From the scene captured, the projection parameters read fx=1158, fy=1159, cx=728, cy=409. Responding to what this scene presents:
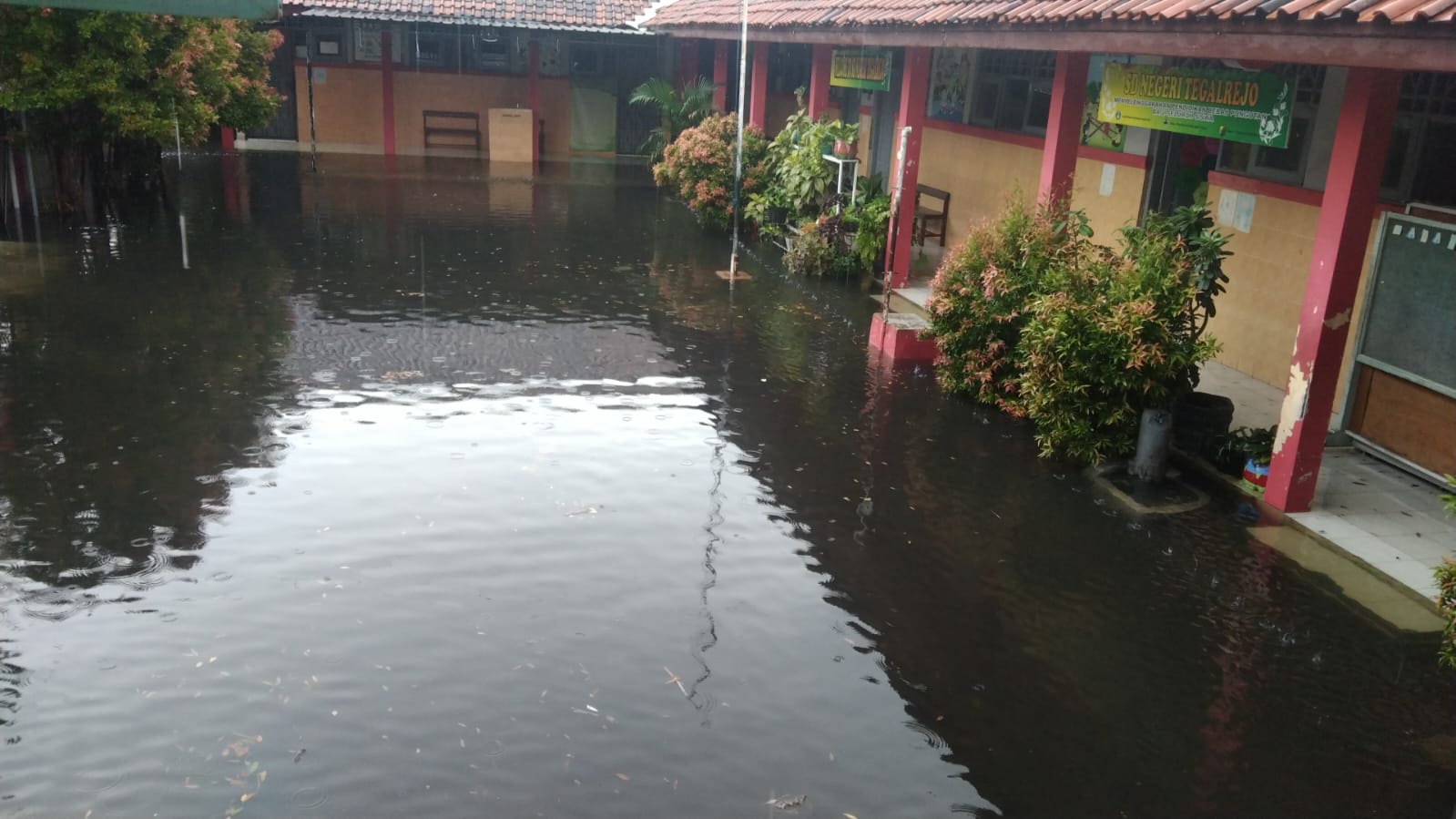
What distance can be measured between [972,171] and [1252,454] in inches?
397

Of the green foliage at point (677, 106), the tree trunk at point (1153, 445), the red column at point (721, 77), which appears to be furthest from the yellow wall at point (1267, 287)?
the green foliage at point (677, 106)

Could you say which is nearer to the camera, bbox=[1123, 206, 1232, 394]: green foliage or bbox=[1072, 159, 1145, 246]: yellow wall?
bbox=[1123, 206, 1232, 394]: green foliage

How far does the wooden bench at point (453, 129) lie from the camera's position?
101 feet

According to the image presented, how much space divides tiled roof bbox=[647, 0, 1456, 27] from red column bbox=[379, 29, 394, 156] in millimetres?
14087

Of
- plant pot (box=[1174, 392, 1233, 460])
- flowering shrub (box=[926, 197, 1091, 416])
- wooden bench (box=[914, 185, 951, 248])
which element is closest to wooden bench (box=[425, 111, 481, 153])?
wooden bench (box=[914, 185, 951, 248])

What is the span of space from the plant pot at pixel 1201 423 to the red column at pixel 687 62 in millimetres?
22805

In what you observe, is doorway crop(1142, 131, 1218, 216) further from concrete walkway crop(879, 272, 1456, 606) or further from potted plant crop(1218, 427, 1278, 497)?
potted plant crop(1218, 427, 1278, 497)

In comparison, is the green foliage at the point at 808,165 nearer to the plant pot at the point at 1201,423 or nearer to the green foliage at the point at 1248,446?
the plant pot at the point at 1201,423

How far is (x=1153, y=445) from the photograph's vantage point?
9.13m

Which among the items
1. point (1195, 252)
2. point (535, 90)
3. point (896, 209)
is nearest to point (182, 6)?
point (896, 209)

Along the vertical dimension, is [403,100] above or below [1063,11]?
below

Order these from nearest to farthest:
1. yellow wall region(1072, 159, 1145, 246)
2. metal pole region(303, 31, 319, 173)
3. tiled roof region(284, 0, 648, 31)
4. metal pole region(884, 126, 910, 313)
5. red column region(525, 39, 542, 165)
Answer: metal pole region(884, 126, 910, 313) < yellow wall region(1072, 159, 1145, 246) < tiled roof region(284, 0, 648, 31) < metal pole region(303, 31, 319, 173) < red column region(525, 39, 542, 165)

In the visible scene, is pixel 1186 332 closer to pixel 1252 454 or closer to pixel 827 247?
pixel 1252 454

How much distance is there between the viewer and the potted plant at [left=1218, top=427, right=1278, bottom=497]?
29.2 feet
